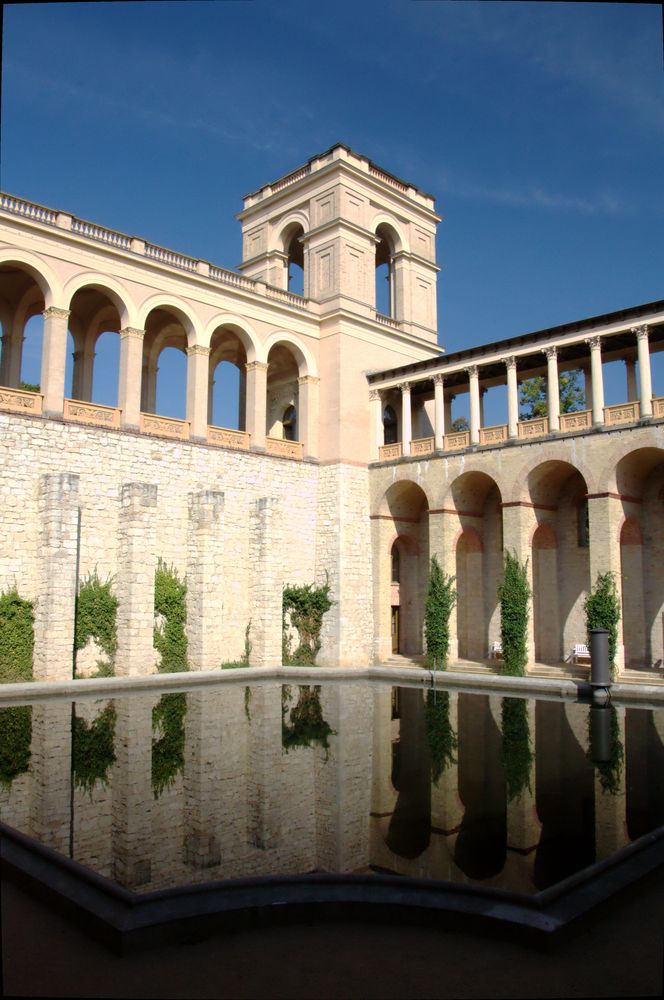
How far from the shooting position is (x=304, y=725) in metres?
13.6

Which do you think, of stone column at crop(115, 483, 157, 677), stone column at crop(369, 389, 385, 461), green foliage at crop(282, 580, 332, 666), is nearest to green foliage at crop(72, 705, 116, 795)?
stone column at crop(115, 483, 157, 677)

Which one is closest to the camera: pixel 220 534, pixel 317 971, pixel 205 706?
pixel 317 971

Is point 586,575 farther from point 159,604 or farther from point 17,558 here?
point 17,558

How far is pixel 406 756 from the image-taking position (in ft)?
36.5

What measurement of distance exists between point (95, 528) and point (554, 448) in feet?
45.6

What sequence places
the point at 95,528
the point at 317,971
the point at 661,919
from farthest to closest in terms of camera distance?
1. the point at 95,528
2. the point at 661,919
3. the point at 317,971

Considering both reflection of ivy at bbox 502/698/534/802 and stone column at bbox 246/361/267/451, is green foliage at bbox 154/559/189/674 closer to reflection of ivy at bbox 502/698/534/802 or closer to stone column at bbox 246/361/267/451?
stone column at bbox 246/361/267/451

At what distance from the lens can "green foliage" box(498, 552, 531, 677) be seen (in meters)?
23.5

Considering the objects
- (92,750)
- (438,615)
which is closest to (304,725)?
(92,750)

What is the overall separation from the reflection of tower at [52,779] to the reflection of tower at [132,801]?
501 mm

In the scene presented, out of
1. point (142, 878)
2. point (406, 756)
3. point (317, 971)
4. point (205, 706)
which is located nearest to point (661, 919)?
point (317, 971)

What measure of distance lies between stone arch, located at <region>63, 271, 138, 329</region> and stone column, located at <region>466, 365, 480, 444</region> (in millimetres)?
11296

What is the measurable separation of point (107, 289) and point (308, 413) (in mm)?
8422

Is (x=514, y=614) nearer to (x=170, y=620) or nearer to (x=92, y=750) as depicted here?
(x=170, y=620)
